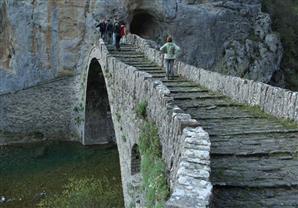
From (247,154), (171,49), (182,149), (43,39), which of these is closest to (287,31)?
(43,39)

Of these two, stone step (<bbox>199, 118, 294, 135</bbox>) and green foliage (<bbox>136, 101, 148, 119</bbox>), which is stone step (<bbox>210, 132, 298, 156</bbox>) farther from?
green foliage (<bbox>136, 101, 148, 119</bbox>)

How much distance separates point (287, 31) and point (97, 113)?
18.5m

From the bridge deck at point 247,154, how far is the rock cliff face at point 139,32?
1806cm

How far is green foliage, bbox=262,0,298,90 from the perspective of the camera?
36125 millimetres

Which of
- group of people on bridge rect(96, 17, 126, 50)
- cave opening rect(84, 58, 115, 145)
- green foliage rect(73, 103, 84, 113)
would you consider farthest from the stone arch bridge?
green foliage rect(73, 103, 84, 113)

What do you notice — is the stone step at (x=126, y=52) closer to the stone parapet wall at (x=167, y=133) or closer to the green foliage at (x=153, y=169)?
the stone parapet wall at (x=167, y=133)

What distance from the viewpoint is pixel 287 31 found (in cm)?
3672

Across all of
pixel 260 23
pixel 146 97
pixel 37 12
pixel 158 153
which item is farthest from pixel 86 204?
pixel 260 23

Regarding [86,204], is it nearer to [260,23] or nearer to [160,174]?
[160,174]

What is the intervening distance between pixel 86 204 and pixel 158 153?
8882 millimetres

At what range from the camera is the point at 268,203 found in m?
5.24

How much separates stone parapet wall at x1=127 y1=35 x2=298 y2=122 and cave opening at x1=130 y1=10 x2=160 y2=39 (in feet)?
58.5

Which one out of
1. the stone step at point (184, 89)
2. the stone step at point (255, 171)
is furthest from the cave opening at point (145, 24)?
the stone step at point (255, 171)

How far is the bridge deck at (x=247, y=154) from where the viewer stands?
17.7 feet
